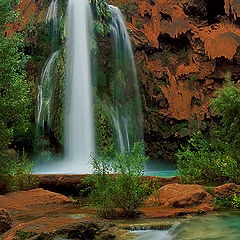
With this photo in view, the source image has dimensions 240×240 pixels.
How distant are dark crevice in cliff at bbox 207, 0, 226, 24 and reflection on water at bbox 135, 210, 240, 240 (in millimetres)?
23233

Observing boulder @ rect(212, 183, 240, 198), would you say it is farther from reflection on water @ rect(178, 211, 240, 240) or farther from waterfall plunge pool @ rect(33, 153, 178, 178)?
waterfall plunge pool @ rect(33, 153, 178, 178)

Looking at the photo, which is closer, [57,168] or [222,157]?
[222,157]

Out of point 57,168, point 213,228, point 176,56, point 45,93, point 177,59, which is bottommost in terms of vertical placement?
point 213,228

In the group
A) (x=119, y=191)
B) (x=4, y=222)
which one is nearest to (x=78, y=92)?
(x=119, y=191)

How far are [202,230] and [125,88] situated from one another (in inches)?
657

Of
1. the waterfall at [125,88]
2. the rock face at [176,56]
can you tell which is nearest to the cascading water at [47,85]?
the rock face at [176,56]

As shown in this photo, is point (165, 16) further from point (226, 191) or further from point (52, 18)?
point (226, 191)

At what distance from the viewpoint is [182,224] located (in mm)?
3457

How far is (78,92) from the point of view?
16.9 meters

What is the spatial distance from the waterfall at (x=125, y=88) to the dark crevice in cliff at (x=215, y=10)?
8.94 m

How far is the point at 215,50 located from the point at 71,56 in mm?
11849

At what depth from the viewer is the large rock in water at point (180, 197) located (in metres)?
4.74

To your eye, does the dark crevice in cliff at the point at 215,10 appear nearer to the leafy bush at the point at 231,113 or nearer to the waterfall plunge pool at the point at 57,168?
the waterfall plunge pool at the point at 57,168

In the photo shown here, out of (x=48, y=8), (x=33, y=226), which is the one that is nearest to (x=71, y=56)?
(x=48, y=8)
